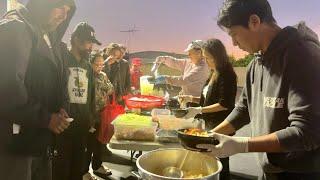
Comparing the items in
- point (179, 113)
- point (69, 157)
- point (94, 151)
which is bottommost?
point (94, 151)

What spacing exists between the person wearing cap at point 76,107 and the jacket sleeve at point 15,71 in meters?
1.30

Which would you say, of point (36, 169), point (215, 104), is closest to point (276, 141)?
point (36, 169)

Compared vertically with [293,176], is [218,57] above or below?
above

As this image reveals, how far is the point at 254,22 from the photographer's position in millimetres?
1232

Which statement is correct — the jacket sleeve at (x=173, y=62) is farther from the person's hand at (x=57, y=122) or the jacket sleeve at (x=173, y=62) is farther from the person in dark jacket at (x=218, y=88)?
the person's hand at (x=57, y=122)

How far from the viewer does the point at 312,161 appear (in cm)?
119

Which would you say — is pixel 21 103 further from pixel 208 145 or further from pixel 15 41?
pixel 208 145

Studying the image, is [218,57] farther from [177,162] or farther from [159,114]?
[177,162]

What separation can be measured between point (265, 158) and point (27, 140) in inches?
37.8

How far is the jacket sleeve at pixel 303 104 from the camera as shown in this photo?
3.58 feet

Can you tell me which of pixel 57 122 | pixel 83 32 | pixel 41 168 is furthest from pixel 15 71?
pixel 83 32

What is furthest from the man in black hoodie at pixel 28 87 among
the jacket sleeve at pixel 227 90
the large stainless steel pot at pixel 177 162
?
the jacket sleeve at pixel 227 90

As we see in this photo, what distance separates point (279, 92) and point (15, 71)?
3.22 feet

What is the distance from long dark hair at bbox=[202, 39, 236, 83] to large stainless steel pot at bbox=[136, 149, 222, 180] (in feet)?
4.22
